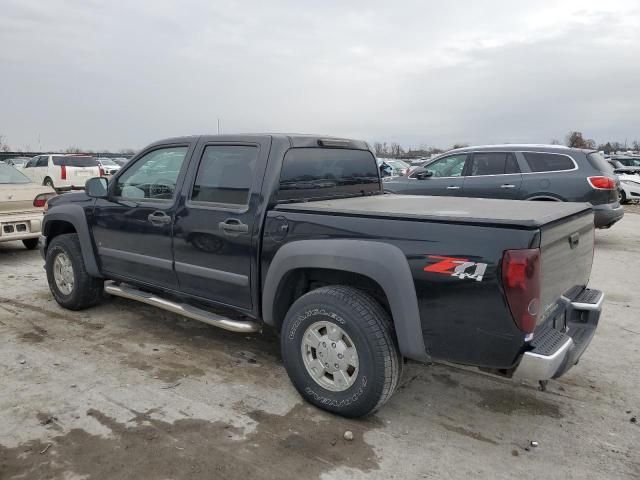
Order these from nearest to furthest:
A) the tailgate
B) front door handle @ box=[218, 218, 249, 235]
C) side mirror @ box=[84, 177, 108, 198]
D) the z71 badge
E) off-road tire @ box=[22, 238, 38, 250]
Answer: the z71 badge → the tailgate → front door handle @ box=[218, 218, 249, 235] → side mirror @ box=[84, 177, 108, 198] → off-road tire @ box=[22, 238, 38, 250]

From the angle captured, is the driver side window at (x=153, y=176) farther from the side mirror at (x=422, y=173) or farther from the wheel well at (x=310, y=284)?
the side mirror at (x=422, y=173)

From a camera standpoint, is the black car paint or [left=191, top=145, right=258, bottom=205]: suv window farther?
[left=191, top=145, right=258, bottom=205]: suv window

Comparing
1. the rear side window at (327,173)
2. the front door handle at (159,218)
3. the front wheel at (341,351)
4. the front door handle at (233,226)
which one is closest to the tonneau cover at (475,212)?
the rear side window at (327,173)

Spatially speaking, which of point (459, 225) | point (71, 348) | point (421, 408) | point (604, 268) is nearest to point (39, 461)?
point (71, 348)

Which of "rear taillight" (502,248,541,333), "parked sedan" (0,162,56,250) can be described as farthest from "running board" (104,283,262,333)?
"parked sedan" (0,162,56,250)

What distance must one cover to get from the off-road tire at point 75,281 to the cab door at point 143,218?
1.10 feet

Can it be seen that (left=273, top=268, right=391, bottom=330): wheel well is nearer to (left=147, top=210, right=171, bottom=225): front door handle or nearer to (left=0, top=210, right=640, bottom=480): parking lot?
(left=0, top=210, right=640, bottom=480): parking lot

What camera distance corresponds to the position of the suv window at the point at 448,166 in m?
8.94

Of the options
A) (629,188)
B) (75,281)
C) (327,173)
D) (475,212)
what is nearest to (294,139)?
(327,173)

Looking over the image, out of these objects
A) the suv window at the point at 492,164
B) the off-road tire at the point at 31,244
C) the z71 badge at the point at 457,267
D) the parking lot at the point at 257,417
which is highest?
the suv window at the point at 492,164

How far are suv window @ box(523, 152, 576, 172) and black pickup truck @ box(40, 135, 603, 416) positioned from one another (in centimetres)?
458

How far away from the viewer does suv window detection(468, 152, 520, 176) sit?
8.38 metres

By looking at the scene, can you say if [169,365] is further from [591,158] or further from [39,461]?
[591,158]

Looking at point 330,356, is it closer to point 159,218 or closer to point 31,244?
point 159,218
